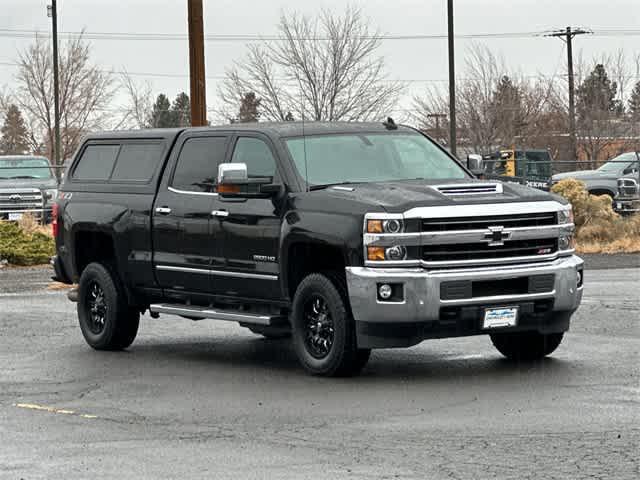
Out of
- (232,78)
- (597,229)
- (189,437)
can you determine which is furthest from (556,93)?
(189,437)

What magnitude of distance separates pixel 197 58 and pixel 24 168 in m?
16.9

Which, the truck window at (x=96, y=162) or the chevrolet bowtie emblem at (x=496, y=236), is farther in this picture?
the truck window at (x=96, y=162)

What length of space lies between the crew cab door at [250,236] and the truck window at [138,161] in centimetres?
112

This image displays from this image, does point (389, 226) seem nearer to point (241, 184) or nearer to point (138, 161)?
point (241, 184)

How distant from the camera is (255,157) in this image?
1265 centimetres

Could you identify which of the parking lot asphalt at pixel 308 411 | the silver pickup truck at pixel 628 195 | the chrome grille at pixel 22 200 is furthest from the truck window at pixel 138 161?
the chrome grille at pixel 22 200

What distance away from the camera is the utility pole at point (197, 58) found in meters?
21.1

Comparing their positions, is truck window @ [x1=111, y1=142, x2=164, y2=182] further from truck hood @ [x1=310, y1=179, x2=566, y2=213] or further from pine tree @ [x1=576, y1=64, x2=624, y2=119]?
pine tree @ [x1=576, y1=64, x2=624, y2=119]

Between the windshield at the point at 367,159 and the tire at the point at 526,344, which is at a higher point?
the windshield at the point at 367,159

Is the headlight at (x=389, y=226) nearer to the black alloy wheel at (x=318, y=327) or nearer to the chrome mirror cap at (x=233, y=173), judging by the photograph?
the black alloy wheel at (x=318, y=327)

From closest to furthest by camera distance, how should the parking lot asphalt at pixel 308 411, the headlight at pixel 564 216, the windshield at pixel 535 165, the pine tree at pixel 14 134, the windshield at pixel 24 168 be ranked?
the parking lot asphalt at pixel 308 411, the headlight at pixel 564 216, the windshield at pixel 24 168, the windshield at pixel 535 165, the pine tree at pixel 14 134

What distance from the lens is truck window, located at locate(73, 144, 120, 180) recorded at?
14244 mm

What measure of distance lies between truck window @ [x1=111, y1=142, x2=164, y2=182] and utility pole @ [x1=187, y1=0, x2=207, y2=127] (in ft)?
22.9

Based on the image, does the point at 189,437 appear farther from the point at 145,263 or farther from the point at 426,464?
the point at 145,263
